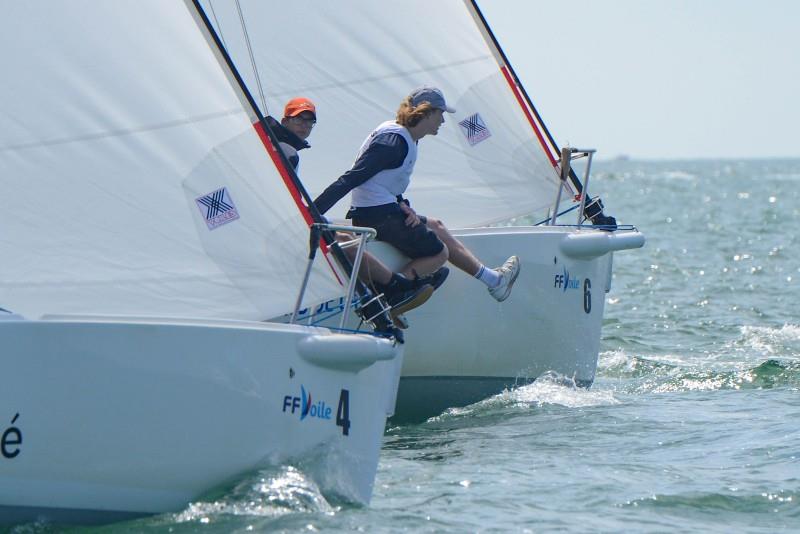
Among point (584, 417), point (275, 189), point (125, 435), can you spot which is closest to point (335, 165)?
point (584, 417)

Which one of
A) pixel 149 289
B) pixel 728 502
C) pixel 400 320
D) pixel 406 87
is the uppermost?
pixel 406 87

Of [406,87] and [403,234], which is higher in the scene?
[406,87]

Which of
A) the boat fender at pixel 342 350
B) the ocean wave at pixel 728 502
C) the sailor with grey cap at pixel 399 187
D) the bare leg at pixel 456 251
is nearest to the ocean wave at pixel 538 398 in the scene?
the bare leg at pixel 456 251

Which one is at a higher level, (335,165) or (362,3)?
(362,3)

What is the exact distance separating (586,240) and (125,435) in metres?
3.81

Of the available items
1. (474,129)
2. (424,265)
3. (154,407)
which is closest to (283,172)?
(154,407)

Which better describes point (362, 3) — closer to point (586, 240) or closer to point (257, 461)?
point (586, 240)

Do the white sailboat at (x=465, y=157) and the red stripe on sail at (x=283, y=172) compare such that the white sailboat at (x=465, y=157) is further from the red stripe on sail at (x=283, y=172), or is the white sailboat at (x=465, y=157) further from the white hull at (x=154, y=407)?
the white hull at (x=154, y=407)

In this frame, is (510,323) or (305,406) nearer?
(305,406)

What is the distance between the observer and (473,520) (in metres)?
5.30

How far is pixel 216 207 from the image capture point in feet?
17.0

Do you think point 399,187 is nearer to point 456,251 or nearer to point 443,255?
point 443,255

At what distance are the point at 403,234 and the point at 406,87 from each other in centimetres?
213

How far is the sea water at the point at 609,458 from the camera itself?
512 centimetres
